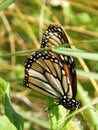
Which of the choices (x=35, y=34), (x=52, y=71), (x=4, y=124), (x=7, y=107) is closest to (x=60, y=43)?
(x=52, y=71)

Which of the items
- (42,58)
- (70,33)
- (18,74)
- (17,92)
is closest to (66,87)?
(42,58)

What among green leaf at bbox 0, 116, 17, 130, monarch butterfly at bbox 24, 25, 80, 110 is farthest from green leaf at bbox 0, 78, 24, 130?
monarch butterfly at bbox 24, 25, 80, 110

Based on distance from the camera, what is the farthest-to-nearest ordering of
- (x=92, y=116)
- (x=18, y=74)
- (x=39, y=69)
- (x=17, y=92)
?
1. (x=18, y=74)
2. (x=17, y=92)
3. (x=39, y=69)
4. (x=92, y=116)

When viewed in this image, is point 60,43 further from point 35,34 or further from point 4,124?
point 35,34

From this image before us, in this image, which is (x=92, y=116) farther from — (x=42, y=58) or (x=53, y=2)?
(x=53, y=2)

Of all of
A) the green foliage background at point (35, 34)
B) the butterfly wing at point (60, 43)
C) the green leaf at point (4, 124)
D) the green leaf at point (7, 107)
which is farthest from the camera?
the green foliage background at point (35, 34)

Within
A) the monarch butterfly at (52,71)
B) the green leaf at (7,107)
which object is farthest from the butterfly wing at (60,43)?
the green leaf at (7,107)

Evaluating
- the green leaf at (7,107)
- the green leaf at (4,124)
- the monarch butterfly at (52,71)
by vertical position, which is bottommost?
the green leaf at (4,124)

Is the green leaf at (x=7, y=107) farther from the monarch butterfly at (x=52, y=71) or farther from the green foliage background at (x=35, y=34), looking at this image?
the green foliage background at (x=35, y=34)
